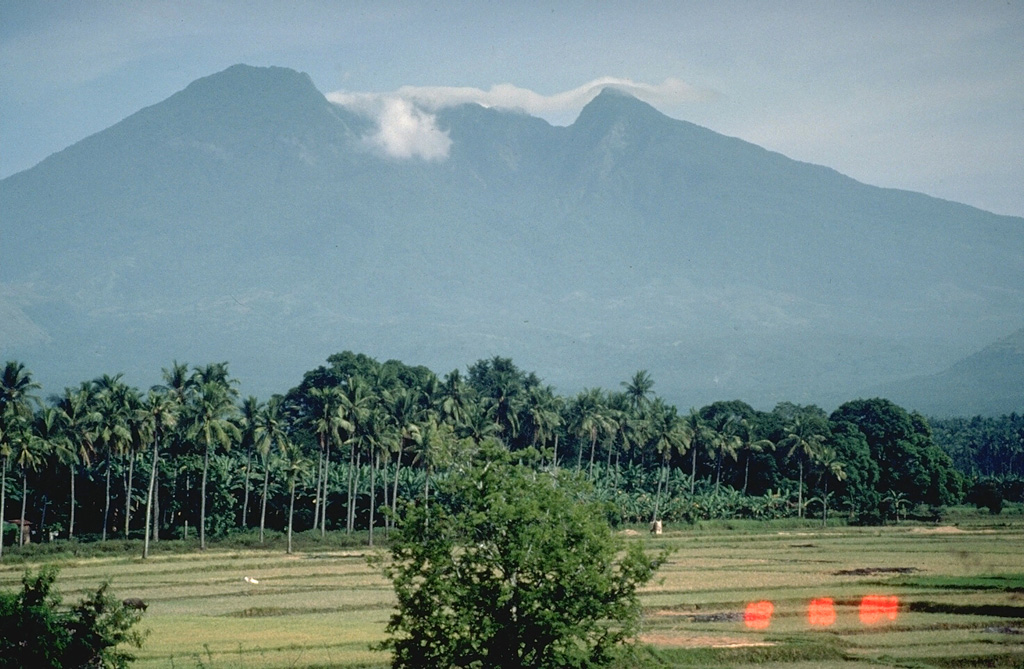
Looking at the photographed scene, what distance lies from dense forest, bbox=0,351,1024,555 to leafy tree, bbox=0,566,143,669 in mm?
48406

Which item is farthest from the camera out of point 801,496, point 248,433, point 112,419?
point 801,496

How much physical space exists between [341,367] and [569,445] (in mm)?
32284

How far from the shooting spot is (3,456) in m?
94.2

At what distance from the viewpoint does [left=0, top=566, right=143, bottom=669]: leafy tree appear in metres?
41.0

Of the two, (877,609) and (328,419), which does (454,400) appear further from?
(877,609)

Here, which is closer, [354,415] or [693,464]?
[354,415]

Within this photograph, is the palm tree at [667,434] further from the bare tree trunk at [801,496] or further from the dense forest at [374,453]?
the bare tree trunk at [801,496]

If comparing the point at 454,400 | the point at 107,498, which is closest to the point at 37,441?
the point at 107,498

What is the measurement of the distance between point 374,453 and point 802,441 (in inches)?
1953

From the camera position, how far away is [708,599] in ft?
234

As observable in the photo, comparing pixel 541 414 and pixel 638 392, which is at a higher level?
pixel 638 392

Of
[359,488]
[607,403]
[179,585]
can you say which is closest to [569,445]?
[607,403]

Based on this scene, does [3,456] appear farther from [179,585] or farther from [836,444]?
[836,444]

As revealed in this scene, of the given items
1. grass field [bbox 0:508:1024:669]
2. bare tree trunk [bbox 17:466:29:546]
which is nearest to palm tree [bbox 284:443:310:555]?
grass field [bbox 0:508:1024:669]
